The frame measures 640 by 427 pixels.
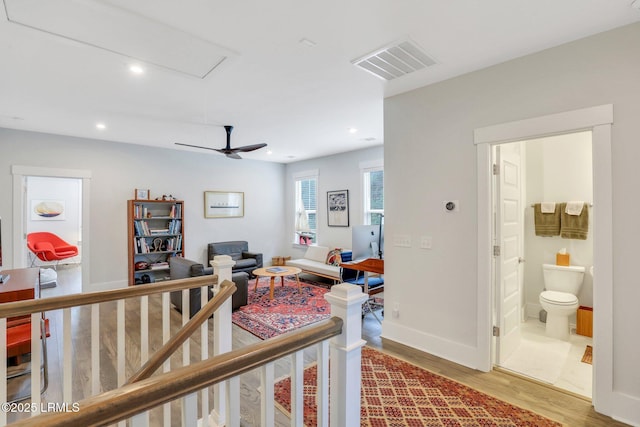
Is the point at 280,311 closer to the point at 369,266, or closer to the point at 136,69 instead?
the point at 369,266

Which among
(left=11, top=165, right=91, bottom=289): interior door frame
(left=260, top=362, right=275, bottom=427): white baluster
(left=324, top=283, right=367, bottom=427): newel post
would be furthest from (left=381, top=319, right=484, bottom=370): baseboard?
(left=11, top=165, right=91, bottom=289): interior door frame

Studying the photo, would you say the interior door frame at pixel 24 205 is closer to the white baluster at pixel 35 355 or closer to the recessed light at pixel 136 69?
the recessed light at pixel 136 69

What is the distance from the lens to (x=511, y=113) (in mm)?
2479

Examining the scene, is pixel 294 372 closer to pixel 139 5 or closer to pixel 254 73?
pixel 139 5

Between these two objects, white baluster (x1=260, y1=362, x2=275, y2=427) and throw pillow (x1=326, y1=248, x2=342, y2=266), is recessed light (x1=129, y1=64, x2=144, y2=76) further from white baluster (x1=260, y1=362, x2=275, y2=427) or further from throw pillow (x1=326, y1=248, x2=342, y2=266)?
throw pillow (x1=326, y1=248, x2=342, y2=266)

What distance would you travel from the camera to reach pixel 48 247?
7613mm

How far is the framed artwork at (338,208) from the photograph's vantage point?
6258mm

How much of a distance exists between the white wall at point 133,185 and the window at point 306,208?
617 mm

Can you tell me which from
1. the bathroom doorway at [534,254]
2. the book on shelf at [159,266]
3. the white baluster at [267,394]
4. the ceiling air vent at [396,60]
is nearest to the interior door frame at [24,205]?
the book on shelf at [159,266]

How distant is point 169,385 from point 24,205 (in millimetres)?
5828

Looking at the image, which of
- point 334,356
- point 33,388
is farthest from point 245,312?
point 334,356

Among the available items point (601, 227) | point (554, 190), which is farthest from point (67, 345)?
point (554, 190)

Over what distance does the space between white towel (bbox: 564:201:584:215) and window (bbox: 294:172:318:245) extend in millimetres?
4564

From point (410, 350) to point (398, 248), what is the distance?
102cm
